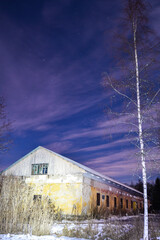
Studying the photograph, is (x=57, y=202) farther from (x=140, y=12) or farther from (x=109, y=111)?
(x=140, y=12)

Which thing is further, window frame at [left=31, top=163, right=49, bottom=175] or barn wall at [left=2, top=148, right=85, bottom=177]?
window frame at [left=31, top=163, right=49, bottom=175]

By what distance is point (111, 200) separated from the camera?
86.5 ft

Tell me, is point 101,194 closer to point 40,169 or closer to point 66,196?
point 66,196

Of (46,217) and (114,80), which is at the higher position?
(114,80)

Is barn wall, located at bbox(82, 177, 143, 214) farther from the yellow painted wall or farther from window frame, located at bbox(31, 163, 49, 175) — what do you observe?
window frame, located at bbox(31, 163, 49, 175)

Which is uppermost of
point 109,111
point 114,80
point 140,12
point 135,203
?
point 140,12

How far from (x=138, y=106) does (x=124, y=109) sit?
650 mm

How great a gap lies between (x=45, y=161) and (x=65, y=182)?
3.31 m

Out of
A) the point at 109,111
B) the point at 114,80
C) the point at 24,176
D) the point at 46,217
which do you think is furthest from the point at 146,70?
the point at 24,176

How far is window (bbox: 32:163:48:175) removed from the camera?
22.7 meters

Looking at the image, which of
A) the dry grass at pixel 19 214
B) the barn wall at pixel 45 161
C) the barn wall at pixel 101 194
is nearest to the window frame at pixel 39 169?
the barn wall at pixel 45 161

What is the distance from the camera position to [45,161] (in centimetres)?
2286

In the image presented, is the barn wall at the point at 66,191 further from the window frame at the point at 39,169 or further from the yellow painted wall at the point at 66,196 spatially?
the window frame at the point at 39,169

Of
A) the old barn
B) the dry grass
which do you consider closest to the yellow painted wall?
the old barn
